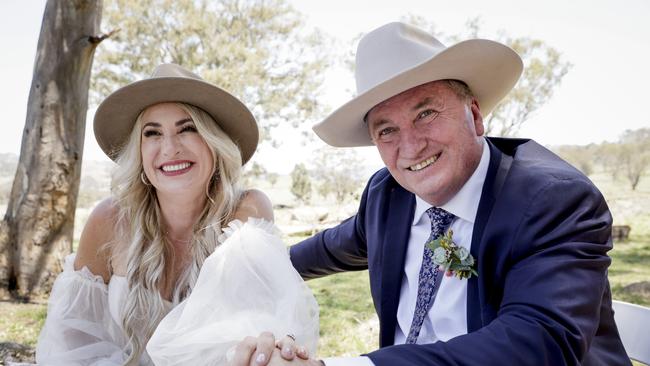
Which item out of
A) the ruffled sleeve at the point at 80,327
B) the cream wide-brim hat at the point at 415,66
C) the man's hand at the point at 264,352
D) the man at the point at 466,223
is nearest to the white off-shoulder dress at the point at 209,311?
the ruffled sleeve at the point at 80,327

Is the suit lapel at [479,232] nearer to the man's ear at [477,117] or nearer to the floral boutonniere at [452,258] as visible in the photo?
the floral boutonniere at [452,258]

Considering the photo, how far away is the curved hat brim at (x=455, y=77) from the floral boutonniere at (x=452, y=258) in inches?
26.1

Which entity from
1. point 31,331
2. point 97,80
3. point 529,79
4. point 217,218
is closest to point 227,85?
point 97,80

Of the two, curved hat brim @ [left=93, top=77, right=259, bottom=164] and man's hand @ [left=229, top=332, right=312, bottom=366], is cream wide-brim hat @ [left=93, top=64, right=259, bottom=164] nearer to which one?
curved hat brim @ [left=93, top=77, right=259, bottom=164]

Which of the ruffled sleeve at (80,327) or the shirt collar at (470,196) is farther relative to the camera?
the ruffled sleeve at (80,327)

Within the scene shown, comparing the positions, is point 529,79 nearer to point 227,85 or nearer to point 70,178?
point 227,85

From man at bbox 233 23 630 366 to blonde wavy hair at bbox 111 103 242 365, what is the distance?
0.57 metres

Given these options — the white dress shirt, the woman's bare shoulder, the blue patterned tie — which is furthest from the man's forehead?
the woman's bare shoulder

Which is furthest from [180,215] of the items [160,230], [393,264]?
[393,264]

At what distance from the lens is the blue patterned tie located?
2.19 metres

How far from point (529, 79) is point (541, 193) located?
20566 millimetres

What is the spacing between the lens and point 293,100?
2262 cm

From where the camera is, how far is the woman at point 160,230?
225 centimetres

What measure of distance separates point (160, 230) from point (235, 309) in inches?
37.4
